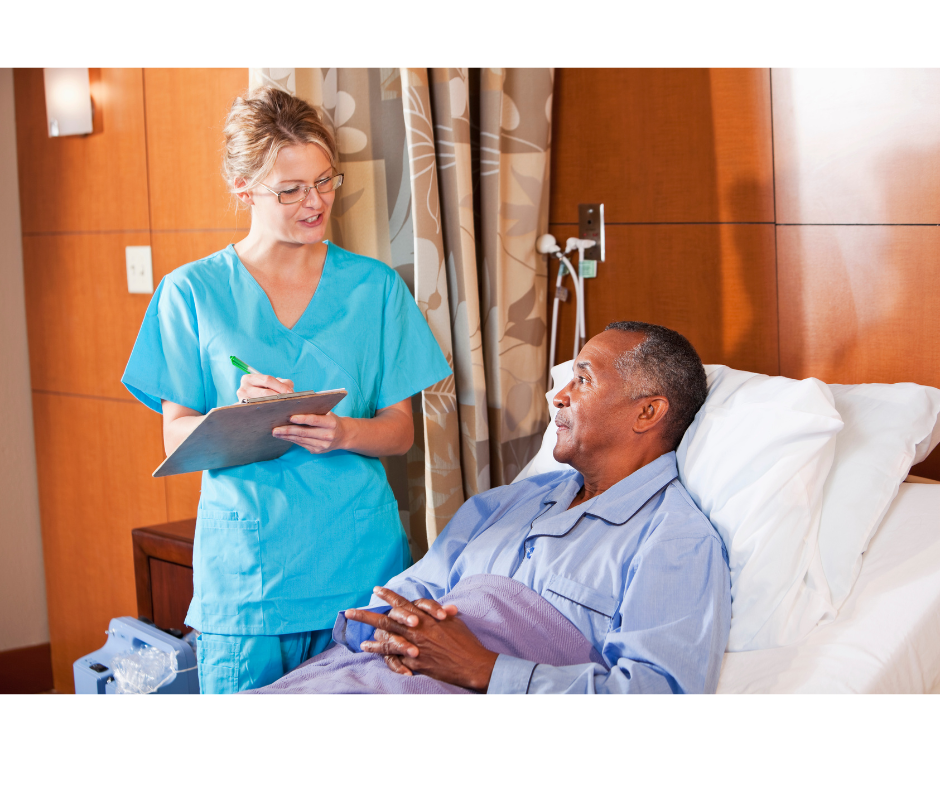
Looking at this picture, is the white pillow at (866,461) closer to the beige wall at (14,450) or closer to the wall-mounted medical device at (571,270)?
the wall-mounted medical device at (571,270)

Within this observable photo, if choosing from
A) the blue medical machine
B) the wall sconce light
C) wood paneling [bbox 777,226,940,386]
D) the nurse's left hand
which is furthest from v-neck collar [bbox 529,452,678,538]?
the wall sconce light

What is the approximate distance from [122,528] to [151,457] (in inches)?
11.7

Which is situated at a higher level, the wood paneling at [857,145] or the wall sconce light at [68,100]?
the wall sconce light at [68,100]

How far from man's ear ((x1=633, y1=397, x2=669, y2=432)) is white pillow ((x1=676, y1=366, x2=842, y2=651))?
0.07 metres

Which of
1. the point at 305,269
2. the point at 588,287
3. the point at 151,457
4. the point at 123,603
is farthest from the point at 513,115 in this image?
the point at 123,603

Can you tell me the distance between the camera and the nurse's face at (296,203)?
1.54 m

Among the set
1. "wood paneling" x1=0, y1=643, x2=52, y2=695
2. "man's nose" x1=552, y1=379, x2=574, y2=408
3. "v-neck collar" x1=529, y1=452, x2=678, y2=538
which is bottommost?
"wood paneling" x1=0, y1=643, x2=52, y2=695

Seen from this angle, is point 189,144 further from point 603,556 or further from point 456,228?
point 603,556

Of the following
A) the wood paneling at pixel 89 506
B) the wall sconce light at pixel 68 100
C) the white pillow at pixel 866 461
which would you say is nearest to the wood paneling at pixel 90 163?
the wall sconce light at pixel 68 100

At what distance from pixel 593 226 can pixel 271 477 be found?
3.36 feet

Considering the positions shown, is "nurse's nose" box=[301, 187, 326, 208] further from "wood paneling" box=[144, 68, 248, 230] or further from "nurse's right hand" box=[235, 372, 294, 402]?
"wood paneling" box=[144, 68, 248, 230]

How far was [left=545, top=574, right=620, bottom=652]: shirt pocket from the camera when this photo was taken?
4.25ft

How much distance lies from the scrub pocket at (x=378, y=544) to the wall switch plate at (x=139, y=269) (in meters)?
1.36
